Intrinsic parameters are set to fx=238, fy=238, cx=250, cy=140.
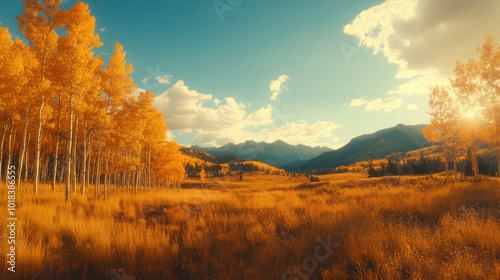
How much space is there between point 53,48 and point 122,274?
13957mm

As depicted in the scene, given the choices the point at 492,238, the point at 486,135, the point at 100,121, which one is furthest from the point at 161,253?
the point at 486,135

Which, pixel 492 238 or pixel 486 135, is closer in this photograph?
pixel 492 238

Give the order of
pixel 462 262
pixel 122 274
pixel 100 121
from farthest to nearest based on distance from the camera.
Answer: pixel 100 121
pixel 122 274
pixel 462 262

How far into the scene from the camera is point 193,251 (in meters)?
5.68

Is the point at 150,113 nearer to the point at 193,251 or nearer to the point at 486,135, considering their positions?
the point at 193,251

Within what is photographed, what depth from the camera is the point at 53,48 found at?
42.4ft

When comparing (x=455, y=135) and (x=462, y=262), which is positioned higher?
(x=455, y=135)

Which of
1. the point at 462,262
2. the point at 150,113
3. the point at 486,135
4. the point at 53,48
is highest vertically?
the point at 53,48

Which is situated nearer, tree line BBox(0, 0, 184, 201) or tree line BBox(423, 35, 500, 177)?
tree line BBox(0, 0, 184, 201)

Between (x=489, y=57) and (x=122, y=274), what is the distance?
2755cm

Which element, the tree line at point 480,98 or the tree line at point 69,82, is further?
the tree line at point 480,98

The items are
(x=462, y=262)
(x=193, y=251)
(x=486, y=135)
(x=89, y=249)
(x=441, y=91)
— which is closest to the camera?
(x=462, y=262)

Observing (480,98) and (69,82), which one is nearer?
(69,82)

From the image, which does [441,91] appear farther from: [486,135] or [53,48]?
[53,48]
